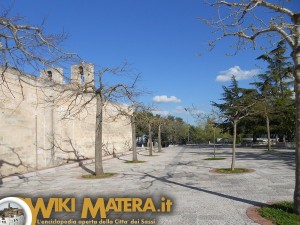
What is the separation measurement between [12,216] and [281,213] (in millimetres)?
5414

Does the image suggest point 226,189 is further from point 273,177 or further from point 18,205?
point 18,205

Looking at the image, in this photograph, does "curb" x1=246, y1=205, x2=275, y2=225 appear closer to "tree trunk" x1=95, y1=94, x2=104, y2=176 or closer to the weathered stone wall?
the weathered stone wall

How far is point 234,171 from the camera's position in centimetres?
1550

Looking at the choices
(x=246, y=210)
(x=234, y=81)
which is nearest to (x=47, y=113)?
(x=246, y=210)

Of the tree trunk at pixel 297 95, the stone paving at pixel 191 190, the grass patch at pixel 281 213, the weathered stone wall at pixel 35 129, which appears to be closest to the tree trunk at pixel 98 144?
the stone paving at pixel 191 190

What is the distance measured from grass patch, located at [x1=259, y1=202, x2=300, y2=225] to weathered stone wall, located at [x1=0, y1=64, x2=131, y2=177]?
8.09 m

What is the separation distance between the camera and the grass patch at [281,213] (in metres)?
6.81

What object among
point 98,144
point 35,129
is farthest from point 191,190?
point 35,129

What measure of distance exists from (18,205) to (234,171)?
39.9ft

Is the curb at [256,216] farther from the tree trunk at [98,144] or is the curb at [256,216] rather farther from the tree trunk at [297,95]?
the tree trunk at [98,144]

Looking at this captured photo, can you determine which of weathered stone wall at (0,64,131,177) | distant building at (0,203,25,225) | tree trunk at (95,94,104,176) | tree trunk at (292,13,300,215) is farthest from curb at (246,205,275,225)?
tree trunk at (95,94,104,176)

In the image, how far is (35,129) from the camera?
18578 mm

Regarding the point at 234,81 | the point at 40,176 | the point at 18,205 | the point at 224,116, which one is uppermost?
the point at 234,81

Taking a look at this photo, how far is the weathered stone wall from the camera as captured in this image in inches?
626
